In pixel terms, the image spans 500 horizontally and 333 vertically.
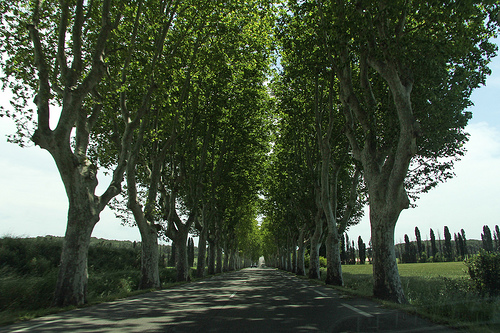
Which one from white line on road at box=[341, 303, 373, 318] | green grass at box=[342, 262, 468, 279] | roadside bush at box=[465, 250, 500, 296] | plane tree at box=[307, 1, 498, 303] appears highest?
plane tree at box=[307, 1, 498, 303]

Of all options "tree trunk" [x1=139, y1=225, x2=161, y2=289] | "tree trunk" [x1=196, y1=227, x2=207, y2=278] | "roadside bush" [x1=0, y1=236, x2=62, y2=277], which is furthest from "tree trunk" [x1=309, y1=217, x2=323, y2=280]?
"roadside bush" [x1=0, y1=236, x2=62, y2=277]

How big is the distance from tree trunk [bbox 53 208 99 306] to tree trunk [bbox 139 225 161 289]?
223 inches

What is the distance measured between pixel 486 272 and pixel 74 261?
12335 mm

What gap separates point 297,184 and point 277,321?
63.9 feet

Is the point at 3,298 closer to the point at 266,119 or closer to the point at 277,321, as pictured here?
the point at 277,321

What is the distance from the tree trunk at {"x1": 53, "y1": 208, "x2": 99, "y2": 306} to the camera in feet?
30.8

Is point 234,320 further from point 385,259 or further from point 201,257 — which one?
point 201,257

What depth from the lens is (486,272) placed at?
11055mm

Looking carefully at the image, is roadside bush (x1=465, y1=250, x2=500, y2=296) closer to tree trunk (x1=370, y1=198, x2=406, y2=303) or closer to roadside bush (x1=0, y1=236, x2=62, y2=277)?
tree trunk (x1=370, y1=198, x2=406, y2=303)

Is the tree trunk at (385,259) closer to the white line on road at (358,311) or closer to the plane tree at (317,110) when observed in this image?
the white line on road at (358,311)

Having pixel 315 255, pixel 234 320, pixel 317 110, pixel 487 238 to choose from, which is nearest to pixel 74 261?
pixel 234 320

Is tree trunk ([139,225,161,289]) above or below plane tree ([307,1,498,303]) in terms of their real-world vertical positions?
below

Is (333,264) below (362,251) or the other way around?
the other way around

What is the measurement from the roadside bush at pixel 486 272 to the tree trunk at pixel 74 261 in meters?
11.6
